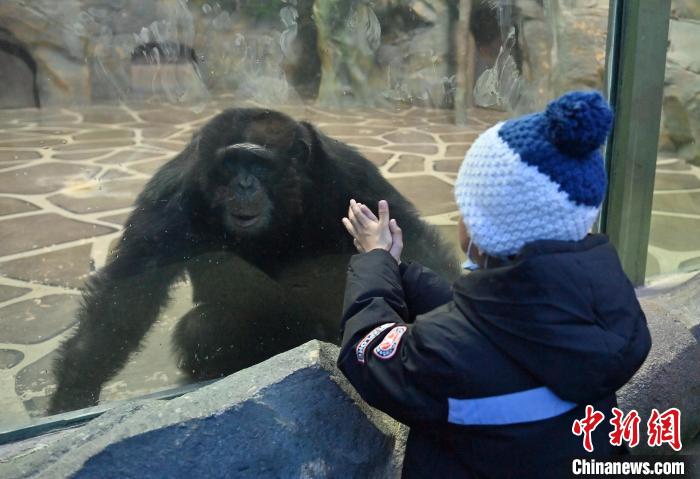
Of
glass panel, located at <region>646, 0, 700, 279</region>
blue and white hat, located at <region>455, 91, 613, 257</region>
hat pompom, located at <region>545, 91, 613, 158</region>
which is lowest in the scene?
glass panel, located at <region>646, 0, 700, 279</region>

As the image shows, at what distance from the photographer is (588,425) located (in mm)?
1534

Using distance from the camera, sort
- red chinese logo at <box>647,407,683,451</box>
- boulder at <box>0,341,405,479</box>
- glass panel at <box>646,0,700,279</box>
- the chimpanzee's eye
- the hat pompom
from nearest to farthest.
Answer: the hat pompom < boulder at <box>0,341,405,479</box> < red chinese logo at <box>647,407,683,451</box> < the chimpanzee's eye < glass panel at <box>646,0,700,279</box>

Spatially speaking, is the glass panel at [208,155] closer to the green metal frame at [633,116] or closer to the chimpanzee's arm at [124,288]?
the chimpanzee's arm at [124,288]

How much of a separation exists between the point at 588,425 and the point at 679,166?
12.2ft

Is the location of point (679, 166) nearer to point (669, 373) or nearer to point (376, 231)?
point (669, 373)

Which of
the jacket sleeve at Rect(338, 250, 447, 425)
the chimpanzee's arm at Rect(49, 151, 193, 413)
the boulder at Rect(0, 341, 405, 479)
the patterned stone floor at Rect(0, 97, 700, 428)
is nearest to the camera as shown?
the jacket sleeve at Rect(338, 250, 447, 425)

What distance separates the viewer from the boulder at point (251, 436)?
1.66 metres

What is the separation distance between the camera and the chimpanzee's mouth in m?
2.83

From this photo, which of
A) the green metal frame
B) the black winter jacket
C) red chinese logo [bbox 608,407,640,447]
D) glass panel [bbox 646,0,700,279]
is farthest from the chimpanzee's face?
glass panel [bbox 646,0,700,279]

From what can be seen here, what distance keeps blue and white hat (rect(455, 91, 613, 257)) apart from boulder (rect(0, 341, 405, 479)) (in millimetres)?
708

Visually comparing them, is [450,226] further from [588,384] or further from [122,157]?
[588,384]

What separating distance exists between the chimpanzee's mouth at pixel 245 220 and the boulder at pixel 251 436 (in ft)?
3.24

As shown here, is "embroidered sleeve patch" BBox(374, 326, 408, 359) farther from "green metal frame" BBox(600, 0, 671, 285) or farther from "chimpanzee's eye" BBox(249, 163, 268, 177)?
"green metal frame" BBox(600, 0, 671, 285)

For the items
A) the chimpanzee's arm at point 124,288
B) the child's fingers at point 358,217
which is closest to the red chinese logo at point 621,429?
the child's fingers at point 358,217
